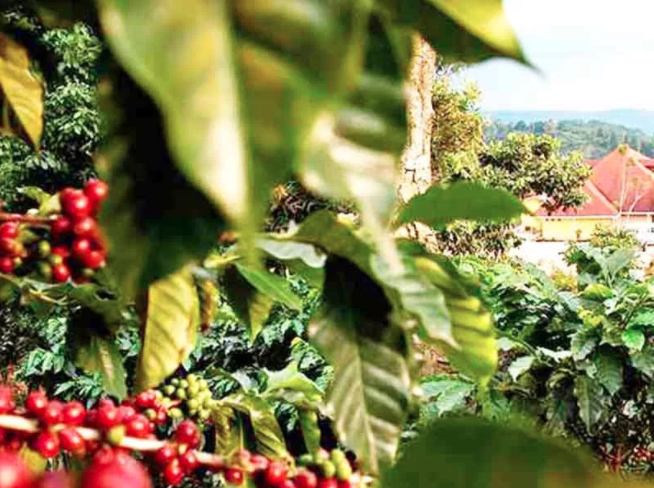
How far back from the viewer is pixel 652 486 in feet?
0.73

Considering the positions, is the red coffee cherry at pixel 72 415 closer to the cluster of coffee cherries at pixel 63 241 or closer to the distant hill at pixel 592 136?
the cluster of coffee cherries at pixel 63 241

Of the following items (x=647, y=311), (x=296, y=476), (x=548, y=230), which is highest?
(x=296, y=476)

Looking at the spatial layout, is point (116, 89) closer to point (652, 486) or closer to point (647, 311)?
point (652, 486)

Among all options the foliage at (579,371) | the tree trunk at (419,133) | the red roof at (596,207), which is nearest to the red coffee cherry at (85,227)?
the foliage at (579,371)

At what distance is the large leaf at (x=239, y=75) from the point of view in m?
0.23

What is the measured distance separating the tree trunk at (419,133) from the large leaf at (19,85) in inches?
122

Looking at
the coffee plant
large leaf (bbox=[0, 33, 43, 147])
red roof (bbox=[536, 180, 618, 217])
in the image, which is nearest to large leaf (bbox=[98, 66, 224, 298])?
the coffee plant

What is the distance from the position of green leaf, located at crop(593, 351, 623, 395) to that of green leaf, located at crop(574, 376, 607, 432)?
0.02 metres

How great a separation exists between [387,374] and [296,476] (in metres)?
0.09

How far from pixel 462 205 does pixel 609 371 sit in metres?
2.18

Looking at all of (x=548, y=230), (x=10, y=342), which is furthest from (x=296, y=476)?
(x=548, y=230)

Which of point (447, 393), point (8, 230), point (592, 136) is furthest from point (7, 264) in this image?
point (592, 136)

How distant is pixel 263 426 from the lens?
3.04 feet

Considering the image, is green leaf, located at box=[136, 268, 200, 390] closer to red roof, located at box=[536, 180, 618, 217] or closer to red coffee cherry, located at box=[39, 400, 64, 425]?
red coffee cherry, located at box=[39, 400, 64, 425]
